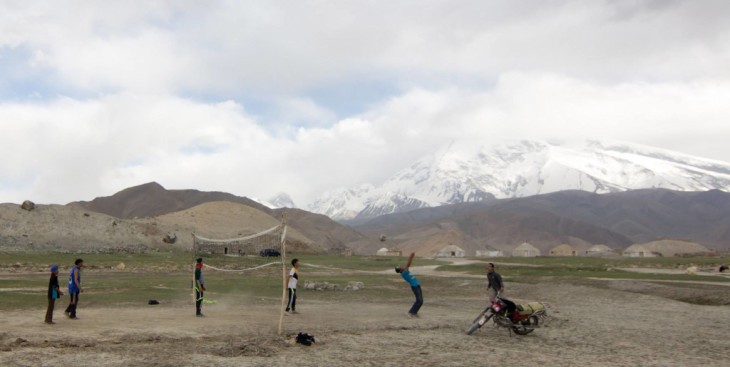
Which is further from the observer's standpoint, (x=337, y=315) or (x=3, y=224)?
(x=3, y=224)

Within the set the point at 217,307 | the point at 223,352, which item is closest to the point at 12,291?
the point at 217,307

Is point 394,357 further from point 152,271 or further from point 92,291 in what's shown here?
point 152,271

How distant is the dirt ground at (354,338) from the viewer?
14.3 m

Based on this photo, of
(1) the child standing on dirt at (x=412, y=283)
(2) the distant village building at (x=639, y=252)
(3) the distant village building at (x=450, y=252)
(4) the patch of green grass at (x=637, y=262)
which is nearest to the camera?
(1) the child standing on dirt at (x=412, y=283)

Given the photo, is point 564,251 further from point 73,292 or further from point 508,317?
point 73,292

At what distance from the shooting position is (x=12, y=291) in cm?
3105

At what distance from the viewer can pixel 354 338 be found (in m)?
17.4

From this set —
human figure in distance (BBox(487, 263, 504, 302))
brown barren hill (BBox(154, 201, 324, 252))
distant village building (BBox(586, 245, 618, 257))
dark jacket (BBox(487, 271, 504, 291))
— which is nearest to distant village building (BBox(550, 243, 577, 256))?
distant village building (BBox(586, 245, 618, 257))

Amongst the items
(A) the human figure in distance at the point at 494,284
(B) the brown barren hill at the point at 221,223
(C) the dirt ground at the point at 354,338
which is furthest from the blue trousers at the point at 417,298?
(B) the brown barren hill at the point at 221,223

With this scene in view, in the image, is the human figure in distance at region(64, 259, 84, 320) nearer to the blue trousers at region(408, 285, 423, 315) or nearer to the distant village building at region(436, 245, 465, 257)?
the blue trousers at region(408, 285, 423, 315)

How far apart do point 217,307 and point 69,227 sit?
79.9 meters

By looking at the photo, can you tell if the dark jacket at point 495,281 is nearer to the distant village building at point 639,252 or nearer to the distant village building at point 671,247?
the distant village building at point 639,252

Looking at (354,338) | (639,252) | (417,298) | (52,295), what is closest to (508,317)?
(354,338)

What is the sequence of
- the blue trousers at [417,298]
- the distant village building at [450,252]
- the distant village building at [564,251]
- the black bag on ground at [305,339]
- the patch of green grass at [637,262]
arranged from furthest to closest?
the distant village building at [564,251] → the distant village building at [450,252] → the patch of green grass at [637,262] → the blue trousers at [417,298] → the black bag on ground at [305,339]
